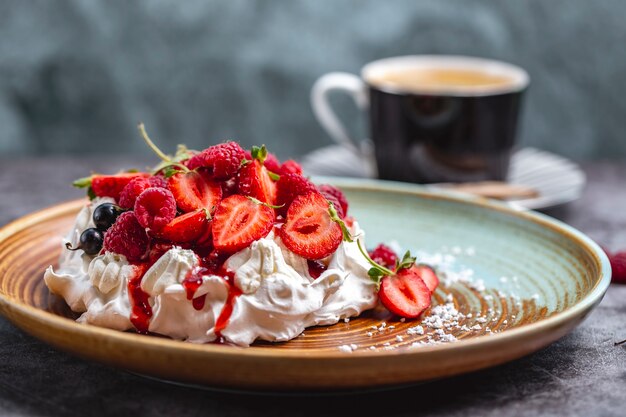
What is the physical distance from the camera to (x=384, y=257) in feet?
5.66

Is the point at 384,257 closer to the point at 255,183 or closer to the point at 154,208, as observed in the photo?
the point at 255,183

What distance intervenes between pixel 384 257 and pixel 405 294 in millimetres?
161

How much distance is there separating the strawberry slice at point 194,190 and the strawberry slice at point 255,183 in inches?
1.8

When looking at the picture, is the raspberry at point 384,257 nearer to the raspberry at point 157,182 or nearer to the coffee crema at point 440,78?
the raspberry at point 157,182

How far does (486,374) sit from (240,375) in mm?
425

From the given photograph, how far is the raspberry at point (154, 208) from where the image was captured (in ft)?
4.82

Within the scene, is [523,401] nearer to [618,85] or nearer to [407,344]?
[407,344]

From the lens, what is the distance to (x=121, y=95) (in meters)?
3.67

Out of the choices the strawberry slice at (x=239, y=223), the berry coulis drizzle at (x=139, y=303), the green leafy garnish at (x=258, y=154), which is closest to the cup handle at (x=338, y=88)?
the green leafy garnish at (x=258, y=154)

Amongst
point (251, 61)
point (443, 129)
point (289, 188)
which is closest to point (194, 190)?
point (289, 188)

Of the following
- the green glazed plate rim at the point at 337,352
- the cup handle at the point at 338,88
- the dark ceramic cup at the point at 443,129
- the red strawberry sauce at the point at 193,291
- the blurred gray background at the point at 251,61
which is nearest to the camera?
the green glazed plate rim at the point at 337,352

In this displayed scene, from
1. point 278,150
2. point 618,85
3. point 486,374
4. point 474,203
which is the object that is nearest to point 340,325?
point 486,374

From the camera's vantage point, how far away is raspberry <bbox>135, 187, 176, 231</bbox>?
147 centimetres

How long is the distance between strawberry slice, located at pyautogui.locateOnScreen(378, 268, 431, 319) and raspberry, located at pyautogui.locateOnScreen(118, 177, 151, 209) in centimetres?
45
